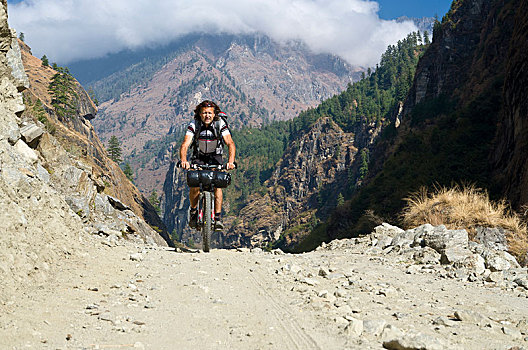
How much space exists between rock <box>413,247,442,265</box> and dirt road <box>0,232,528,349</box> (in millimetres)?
997

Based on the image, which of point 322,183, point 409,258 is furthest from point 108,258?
point 322,183

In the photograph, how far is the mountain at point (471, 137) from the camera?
1623 centimetres

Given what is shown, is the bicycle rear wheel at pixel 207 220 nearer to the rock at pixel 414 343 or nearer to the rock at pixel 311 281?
the rock at pixel 311 281

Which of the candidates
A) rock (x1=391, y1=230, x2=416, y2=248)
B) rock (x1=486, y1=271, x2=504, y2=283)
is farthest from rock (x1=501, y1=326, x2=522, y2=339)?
rock (x1=391, y1=230, x2=416, y2=248)

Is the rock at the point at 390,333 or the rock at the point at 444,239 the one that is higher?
the rock at the point at 444,239

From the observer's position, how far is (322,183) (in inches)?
7160

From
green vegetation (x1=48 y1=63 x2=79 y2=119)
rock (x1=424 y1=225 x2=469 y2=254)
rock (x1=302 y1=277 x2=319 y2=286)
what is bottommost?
rock (x1=302 y1=277 x2=319 y2=286)

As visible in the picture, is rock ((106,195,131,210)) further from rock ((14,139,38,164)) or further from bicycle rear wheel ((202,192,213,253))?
bicycle rear wheel ((202,192,213,253))

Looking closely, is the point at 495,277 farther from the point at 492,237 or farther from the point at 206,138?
the point at 206,138

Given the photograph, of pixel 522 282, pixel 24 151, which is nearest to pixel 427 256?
pixel 522 282

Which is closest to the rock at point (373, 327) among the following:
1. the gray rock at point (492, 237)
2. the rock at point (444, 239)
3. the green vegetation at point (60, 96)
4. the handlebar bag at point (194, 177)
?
the rock at point (444, 239)

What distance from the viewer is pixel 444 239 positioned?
785 cm

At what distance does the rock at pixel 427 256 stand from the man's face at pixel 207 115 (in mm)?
5101

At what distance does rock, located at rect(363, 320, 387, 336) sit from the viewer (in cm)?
325
